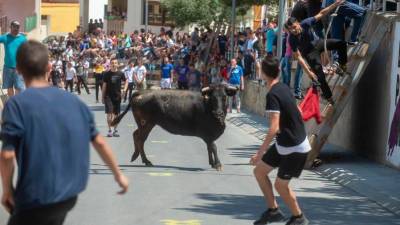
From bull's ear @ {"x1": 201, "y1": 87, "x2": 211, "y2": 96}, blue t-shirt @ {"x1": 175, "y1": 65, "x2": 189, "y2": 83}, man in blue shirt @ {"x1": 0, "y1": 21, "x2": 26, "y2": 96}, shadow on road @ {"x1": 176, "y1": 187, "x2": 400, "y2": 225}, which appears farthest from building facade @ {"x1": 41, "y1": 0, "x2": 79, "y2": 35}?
shadow on road @ {"x1": 176, "y1": 187, "x2": 400, "y2": 225}

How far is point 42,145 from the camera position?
17.4 ft

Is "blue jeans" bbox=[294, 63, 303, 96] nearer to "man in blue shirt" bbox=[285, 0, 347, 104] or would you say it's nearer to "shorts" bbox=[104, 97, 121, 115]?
"man in blue shirt" bbox=[285, 0, 347, 104]

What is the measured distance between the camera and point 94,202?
11.4 metres

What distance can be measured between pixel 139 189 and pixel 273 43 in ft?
53.3

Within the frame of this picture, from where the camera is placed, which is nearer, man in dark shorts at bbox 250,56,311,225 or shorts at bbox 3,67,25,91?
man in dark shorts at bbox 250,56,311,225

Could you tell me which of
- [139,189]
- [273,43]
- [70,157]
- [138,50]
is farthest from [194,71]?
[70,157]

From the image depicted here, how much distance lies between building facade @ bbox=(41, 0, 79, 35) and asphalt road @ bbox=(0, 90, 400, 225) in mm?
57475

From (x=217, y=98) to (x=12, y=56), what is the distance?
3.46 meters

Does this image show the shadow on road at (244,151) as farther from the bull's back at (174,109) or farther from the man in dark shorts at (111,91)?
the man in dark shorts at (111,91)

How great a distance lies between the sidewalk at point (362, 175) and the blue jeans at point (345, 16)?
2.41 m

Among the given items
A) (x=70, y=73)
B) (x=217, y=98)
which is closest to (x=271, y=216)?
(x=217, y=98)

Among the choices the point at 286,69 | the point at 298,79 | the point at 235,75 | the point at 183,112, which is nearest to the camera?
the point at 183,112

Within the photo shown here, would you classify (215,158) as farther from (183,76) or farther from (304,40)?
(183,76)

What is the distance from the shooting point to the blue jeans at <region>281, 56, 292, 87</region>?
22.7 metres
